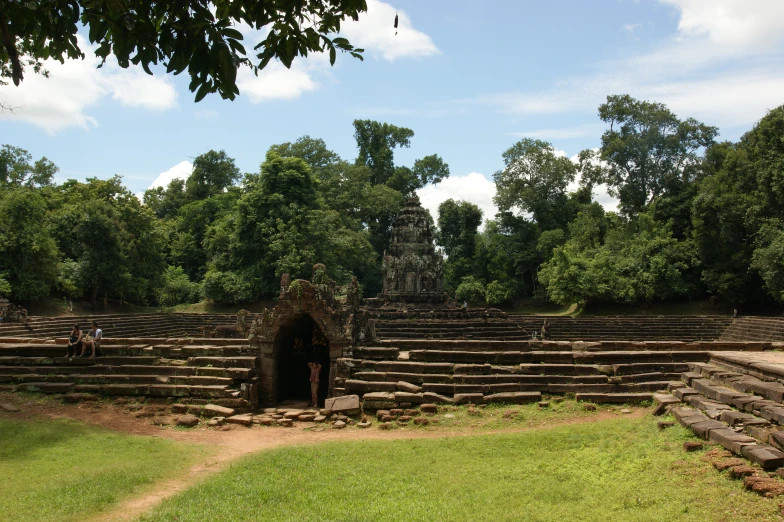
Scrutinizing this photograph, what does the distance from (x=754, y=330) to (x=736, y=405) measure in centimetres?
2286

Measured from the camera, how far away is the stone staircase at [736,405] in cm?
675

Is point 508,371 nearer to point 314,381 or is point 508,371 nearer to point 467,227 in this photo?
point 314,381

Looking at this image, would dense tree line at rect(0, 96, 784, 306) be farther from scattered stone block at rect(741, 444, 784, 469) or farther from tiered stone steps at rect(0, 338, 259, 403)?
scattered stone block at rect(741, 444, 784, 469)

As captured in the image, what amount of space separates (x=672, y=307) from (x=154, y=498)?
4458cm

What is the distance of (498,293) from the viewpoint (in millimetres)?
53156

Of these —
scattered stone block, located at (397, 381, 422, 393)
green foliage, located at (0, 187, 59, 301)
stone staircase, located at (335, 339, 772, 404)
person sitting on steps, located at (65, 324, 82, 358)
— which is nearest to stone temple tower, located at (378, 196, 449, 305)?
green foliage, located at (0, 187, 59, 301)

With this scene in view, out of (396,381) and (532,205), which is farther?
(532,205)

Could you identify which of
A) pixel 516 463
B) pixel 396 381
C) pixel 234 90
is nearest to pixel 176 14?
pixel 234 90

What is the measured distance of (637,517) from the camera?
5742mm

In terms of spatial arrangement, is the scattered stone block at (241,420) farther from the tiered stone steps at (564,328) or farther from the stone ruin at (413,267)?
the stone ruin at (413,267)

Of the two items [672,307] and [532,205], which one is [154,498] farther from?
[532,205]

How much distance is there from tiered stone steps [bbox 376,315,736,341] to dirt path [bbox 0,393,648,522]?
1232 cm

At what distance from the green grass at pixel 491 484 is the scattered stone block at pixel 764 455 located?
0.43 metres

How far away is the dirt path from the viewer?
10.3m
